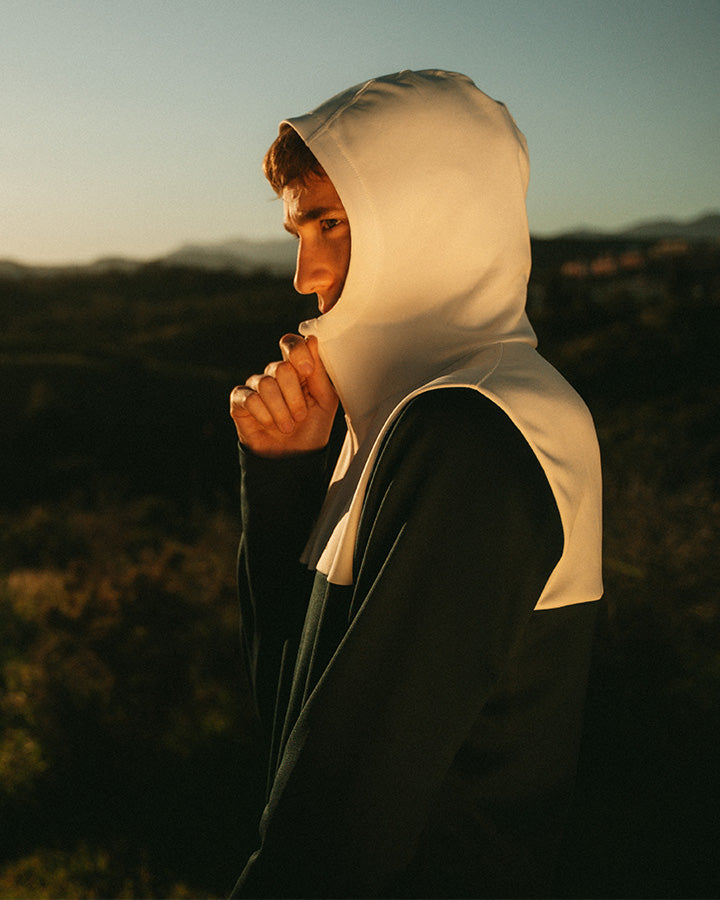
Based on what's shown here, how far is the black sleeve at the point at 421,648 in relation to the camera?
2.77 ft

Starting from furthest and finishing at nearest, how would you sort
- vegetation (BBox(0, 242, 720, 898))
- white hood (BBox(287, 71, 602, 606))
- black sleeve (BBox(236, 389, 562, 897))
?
vegetation (BBox(0, 242, 720, 898)) → white hood (BBox(287, 71, 602, 606)) → black sleeve (BBox(236, 389, 562, 897))

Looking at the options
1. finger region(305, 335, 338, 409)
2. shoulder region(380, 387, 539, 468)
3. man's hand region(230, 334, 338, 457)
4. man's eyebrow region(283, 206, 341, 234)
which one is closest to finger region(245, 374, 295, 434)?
man's hand region(230, 334, 338, 457)

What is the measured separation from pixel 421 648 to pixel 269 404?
73cm

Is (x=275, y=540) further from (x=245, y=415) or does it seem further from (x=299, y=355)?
(x=299, y=355)

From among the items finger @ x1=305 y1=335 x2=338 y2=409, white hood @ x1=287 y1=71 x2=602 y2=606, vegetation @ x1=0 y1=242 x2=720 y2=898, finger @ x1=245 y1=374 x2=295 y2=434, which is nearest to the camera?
white hood @ x1=287 y1=71 x2=602 y2=606

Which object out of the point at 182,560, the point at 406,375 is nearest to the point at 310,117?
Result: the point at 406,375

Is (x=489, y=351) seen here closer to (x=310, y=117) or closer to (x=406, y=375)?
(x=406, y=375)

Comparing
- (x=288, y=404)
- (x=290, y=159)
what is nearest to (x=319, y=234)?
(x=290, y=159)

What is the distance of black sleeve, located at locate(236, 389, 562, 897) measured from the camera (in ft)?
2.77

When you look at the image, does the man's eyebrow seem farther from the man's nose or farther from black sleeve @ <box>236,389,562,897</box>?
black sleeve @ <box>236,389,562,897</box>

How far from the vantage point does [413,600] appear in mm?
860

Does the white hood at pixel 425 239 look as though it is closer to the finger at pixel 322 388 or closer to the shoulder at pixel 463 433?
the shoulder at pixel 463 433

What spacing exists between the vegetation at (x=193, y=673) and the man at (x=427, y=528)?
2.46 meters

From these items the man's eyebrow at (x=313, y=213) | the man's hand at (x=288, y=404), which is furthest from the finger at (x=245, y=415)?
the man's eyebrow at (x=313, y=213)
